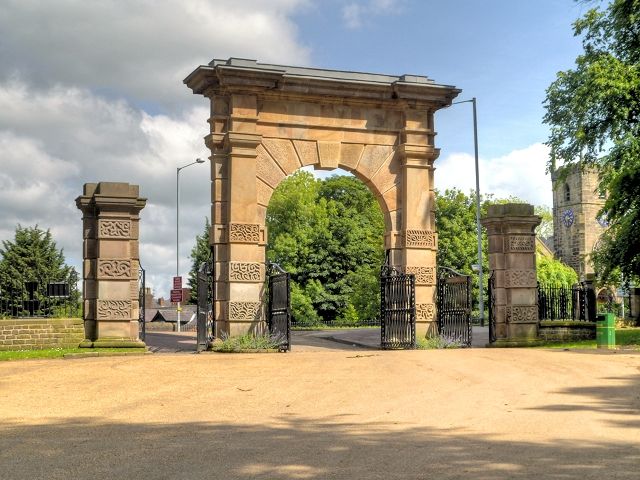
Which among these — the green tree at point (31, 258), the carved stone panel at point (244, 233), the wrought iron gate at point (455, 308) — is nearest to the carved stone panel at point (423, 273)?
the wrought iron gate at point (455, 308)

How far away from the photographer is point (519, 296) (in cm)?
2167

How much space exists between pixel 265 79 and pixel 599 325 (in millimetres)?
9598

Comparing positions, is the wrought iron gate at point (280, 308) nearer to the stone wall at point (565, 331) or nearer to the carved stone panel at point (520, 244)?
the carved stone panel at point (520, 244)

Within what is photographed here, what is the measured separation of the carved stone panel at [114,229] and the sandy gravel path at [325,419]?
13.9 ft

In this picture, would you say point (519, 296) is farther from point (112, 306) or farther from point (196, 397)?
point (196, 397)

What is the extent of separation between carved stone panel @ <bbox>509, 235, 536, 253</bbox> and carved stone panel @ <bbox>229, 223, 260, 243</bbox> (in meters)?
6.32

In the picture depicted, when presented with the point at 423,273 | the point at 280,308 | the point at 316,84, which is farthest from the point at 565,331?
the point at 316,84

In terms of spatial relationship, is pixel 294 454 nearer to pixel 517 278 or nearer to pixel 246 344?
pixel 246 344

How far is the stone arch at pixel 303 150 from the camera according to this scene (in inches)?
812

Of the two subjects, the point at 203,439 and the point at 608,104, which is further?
the point at 608,104

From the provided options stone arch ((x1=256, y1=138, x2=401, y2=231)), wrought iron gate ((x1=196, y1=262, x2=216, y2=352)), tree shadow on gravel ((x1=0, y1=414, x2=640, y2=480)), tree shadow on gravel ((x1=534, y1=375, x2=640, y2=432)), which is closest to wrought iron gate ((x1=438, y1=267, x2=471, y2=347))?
stone arch ((x1=256, y1=138, x2=401, y2=231))

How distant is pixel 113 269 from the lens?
18.9m

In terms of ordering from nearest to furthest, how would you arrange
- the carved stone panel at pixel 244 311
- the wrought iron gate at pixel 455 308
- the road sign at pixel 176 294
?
the carved stone panel at pixel 244 311, the wrought iron gate at pixel 455 308, the road sign at pixel 176 294

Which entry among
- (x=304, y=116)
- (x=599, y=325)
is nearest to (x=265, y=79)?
(x=304, y=116)
